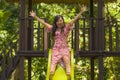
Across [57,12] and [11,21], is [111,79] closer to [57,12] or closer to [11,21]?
[57,12]

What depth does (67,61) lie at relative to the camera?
13.1m

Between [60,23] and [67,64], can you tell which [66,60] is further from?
[60,23]

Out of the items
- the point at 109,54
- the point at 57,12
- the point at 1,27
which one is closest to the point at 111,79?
the point at 57,12

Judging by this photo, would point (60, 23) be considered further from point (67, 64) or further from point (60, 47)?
point (67, 64)

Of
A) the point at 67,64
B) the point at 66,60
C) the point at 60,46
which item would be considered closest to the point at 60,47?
the point at 60,46

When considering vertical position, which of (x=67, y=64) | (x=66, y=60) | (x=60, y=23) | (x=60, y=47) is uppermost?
(x=60, y=23)

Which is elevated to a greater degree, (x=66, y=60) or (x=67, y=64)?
(x=66, y=60)

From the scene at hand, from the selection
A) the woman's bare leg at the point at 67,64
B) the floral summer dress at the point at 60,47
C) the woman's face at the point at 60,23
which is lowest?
the woman's bare leg at the point at 67,64

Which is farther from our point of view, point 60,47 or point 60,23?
point 60,47

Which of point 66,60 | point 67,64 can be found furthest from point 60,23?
point 67,64

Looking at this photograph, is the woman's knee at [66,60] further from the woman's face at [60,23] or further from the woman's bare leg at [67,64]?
the woman's face at [60,23]

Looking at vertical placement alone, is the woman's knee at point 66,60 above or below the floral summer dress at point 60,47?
below

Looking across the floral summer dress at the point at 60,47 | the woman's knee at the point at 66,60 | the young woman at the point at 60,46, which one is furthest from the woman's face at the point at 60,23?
the woman's knee at the point at 66,60

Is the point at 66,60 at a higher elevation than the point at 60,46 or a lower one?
lower
